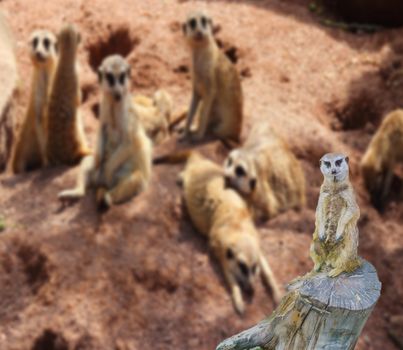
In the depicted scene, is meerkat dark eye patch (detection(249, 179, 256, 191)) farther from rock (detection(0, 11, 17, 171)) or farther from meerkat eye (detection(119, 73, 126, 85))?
rock (detection(0, 11, 17, 171))

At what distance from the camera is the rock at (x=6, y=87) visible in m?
6.90

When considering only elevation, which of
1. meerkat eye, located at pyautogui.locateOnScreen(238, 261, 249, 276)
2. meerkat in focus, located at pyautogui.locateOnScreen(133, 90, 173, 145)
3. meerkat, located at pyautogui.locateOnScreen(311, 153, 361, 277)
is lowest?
meerkat eye, located at pyautogui.locateOnScreen(238, 261, 249, 276)

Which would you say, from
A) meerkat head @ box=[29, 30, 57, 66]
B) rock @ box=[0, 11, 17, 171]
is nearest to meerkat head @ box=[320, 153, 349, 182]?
rock @ box=[0, 11, 17, 171]

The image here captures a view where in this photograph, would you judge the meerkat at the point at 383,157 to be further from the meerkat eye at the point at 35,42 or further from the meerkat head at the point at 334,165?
the meerkat head at the point at 334,165

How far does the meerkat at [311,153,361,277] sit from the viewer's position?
2619mm

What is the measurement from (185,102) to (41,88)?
1.64m

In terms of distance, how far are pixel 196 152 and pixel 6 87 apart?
5.39ft

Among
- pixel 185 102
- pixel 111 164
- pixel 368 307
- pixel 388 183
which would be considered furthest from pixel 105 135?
pixel 368 307

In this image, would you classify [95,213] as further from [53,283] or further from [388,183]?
[388,183]

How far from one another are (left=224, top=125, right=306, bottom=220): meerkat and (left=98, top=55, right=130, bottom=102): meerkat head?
1.05 metres

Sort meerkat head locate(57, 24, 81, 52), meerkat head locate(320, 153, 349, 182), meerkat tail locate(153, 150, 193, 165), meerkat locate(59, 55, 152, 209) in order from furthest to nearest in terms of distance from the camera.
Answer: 1. meerkat tail locate(153, 150, 193, 165)
2. meerkat head locate(57, 24, 81, 52)
3. meerkat locate(59, 55, 152, 209)
4. meerkat head locate(320, 153, 349, 182)

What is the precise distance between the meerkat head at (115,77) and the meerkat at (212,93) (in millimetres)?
1161

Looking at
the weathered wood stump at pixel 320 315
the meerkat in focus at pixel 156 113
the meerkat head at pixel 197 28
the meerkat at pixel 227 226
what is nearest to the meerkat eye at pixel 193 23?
the meerkat head at pixel 197 28

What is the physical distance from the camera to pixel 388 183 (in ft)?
25.3
